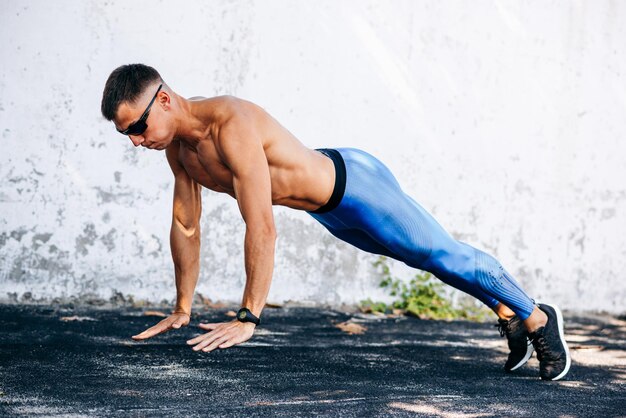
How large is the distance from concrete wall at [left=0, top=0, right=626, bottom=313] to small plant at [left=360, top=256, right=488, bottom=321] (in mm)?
126

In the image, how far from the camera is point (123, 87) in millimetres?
3484

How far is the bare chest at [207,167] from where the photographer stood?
369 centimetres

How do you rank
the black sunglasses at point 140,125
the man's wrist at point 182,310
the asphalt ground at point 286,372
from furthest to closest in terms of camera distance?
the man's wrist at point 182,310 < the black sunglasses at point 140,125 < the asphalt ground at point 286,372

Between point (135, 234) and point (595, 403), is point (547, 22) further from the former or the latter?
point (595, 403)

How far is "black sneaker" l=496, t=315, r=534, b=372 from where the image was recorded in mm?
4320

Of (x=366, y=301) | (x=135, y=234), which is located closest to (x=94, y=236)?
(x=135, y=234)

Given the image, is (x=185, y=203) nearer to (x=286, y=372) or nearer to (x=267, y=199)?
(x=267, y=199)

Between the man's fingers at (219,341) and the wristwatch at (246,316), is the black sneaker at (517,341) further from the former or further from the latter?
the man's fingers at (219,341)

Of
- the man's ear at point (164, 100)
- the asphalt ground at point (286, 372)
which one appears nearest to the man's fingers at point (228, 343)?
the asphalt ground at point (286, 372)

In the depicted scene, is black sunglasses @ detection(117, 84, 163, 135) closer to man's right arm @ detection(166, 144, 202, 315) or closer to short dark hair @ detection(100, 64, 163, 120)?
short dark hair @ detection(100, 64, 163, 120)

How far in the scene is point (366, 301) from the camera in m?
6.85

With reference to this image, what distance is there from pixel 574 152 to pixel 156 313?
13.0ft

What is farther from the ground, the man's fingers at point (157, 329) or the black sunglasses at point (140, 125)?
the black sunglasses at point (140, 125)

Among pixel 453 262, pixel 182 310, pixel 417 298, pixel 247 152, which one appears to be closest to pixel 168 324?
pixel 182 310
